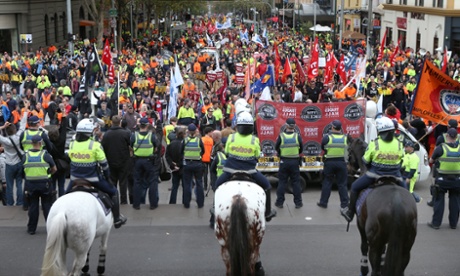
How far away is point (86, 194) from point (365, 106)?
8307mm

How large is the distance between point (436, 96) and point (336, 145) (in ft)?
11.9

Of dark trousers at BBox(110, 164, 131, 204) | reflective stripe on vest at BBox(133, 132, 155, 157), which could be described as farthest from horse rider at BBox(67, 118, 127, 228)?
dark trousers at BBox(110, 164, 131, 204)

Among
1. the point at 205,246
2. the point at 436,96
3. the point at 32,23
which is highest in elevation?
the point at 32,23

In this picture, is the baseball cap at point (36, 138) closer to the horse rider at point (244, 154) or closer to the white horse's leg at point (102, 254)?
the white horse's leg at point (102, 254)

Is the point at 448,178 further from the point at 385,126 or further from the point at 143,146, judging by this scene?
the point at 143,146

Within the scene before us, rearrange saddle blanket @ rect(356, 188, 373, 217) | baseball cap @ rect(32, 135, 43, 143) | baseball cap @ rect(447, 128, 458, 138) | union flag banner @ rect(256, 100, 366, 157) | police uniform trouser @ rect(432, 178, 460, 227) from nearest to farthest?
saddle blanket @ rect(356, 188, 373, 217), baseball cap @ rect(32, 135, 43, 143), baseball cap @ rect(447, 128, 458, 138), police uniform trouser @ rect(432, 178, 460, 227), union flag banner @ rect(256, 100, 366, 157)

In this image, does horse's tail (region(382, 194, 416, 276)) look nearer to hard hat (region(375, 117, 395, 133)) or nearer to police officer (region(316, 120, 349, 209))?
hard hat (region(375, 117, 395, 133))

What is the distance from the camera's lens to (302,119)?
14578 millimetres

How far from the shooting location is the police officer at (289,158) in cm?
1216

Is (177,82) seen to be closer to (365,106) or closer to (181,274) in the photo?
(365,106)

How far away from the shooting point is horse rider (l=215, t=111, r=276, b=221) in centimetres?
896

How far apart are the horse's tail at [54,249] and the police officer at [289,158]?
545 centimetres

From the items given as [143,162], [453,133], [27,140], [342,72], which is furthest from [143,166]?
[342,72]

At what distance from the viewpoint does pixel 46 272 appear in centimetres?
757
